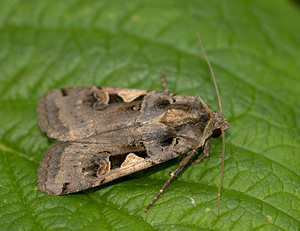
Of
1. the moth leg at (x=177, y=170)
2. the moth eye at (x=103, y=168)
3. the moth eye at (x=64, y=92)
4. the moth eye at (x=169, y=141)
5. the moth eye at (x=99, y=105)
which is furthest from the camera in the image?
the moth eye at (x=64, y=92)

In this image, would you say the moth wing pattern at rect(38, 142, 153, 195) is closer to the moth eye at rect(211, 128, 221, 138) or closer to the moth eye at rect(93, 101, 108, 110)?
the moth eye at rect(93, 101, 108, 110)

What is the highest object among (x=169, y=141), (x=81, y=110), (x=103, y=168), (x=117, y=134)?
(x=81, y=110)

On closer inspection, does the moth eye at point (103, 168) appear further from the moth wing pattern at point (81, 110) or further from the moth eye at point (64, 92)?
the moth eye at point (64, 92)

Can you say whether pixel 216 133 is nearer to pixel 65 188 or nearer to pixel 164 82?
pixel 164 82

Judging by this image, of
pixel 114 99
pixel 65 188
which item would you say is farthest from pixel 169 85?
pixel 65 188

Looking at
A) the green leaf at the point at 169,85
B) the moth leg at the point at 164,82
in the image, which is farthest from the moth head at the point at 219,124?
the moth leg at the point at 164,82

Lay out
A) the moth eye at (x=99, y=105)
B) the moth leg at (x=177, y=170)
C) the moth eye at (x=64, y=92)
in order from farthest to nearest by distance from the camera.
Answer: the moth eye at (x=64, y=92) → the moth eye at (x=99, y=105) → the moth leg at (x=177, y=170)
